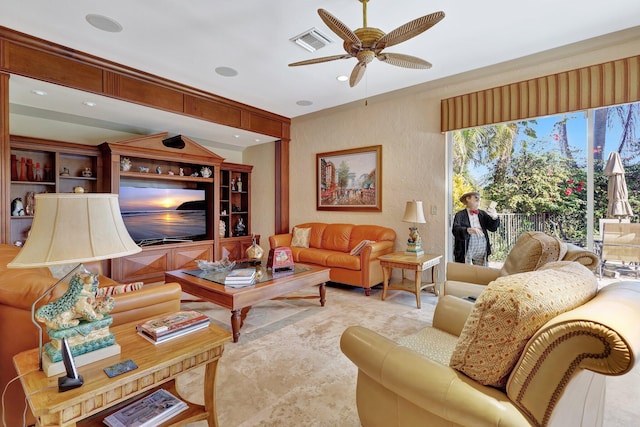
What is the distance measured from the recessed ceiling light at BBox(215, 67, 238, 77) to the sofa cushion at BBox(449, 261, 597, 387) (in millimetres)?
3589

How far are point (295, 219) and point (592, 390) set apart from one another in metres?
4.87

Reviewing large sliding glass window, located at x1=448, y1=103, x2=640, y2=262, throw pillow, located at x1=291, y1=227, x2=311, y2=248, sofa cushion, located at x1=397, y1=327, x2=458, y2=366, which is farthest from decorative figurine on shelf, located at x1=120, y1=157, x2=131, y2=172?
large sliding glass window, located at x1=448, y1=103, x2=640, y2=262

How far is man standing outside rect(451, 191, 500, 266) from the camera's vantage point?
12.4ft

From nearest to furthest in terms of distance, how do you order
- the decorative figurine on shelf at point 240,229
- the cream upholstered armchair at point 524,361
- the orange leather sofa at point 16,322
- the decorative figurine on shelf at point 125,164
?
1. the cream upholstered armchair at point 524,361
2. the orange leather sofa at point 16,322
3. the decorative figurine on shelf at point 125,164
4. the decorative figurine on shelf at point 240,229

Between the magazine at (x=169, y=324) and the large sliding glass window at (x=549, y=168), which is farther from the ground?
the large sliding glass window at (x=549, y=168)

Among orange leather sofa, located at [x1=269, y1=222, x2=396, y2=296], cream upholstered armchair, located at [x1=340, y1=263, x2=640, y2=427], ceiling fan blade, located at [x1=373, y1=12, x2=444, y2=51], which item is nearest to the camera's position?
cream upholstered armchair, located at [x1=340, y1=263, x2=640, y2=427]

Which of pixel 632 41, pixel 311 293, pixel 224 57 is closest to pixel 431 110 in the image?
pixel 632 41

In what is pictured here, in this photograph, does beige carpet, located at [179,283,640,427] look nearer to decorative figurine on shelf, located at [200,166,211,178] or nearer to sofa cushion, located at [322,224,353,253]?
sofa cushion, located at [322,224,353,253]

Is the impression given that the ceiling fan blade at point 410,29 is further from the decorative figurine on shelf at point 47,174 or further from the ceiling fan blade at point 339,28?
the decorative figurine on shelf at point 47,174

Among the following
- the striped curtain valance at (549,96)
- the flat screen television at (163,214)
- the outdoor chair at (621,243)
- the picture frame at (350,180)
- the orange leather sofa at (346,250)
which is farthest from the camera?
the picture frame at (350,180)

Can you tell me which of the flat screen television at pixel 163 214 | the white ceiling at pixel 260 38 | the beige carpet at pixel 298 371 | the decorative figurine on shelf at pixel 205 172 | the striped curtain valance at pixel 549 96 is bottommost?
the beige carpet at pixel 298 371

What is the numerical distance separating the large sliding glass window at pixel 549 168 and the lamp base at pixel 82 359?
396cm

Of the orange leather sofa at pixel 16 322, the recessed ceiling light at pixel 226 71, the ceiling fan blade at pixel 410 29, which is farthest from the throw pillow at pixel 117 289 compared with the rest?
the recessed ceiling light at pixel 226 71

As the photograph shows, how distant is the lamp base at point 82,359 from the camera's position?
112 cm
